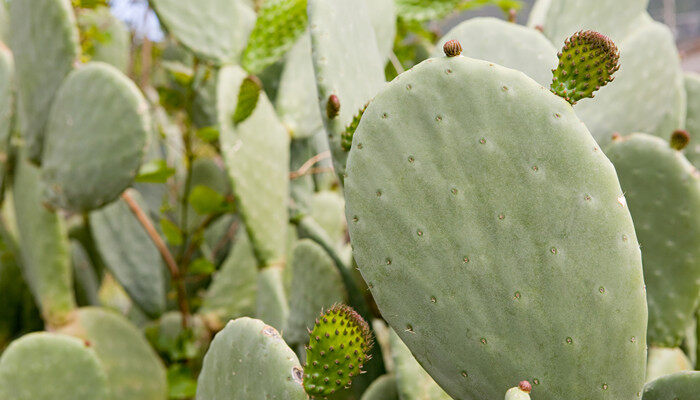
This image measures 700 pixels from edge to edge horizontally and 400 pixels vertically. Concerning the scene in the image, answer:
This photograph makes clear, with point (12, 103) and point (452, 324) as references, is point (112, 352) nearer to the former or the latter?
point (12, 103)

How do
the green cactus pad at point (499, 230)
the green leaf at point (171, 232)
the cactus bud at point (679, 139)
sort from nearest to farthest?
the green cactus pad at point (499, 230) → the cactus bud at point (679, 139) → the green leaf at point (171, 232)

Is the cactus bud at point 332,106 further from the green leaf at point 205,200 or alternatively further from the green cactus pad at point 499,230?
the green leaf at point 205,200

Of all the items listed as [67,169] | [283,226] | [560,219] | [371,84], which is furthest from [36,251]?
[560,219]

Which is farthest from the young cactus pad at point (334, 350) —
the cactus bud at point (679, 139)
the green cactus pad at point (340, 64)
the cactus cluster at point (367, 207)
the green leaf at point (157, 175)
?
the green leaf at point (157, 175)

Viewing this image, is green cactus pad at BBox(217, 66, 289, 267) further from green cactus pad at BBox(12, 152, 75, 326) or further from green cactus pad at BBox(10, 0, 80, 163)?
green cactus pad at BBox(12, 152, 75, 326)

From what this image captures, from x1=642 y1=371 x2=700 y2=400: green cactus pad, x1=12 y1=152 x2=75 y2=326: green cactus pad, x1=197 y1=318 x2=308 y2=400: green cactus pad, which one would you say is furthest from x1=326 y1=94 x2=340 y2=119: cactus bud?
x1=12 y1=152 x2=75 y2=326: green cactus pad

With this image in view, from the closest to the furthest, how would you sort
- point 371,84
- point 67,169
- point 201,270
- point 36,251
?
point 371,84
point 67,169
point 36,251
point 201,270
